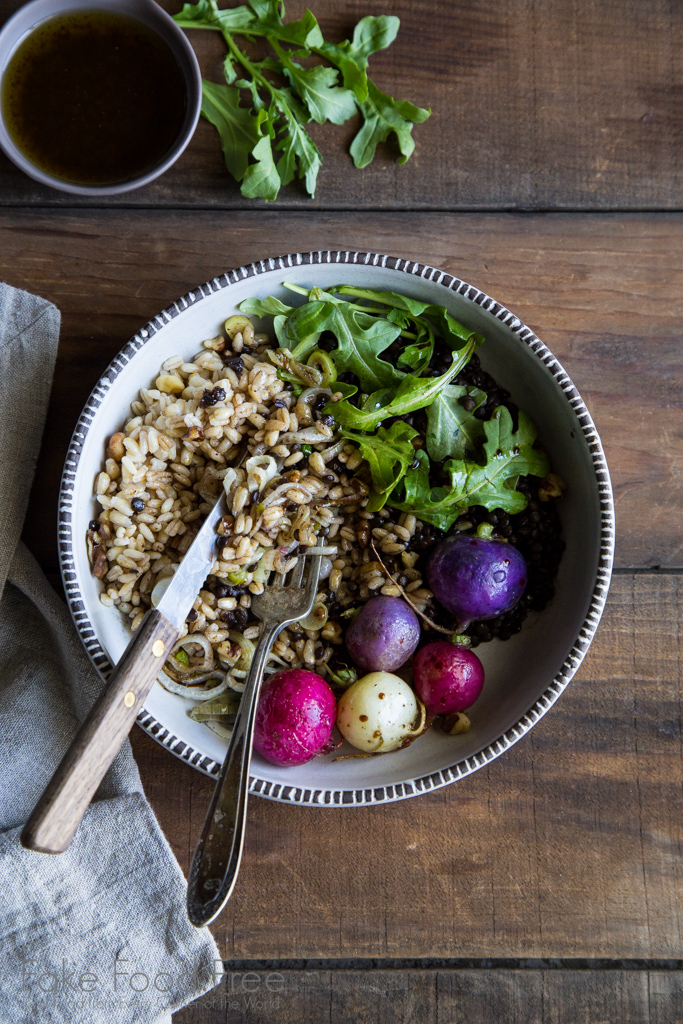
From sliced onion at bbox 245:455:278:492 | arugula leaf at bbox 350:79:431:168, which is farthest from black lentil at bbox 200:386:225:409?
arugula leaf at bbox 350:79:431:168

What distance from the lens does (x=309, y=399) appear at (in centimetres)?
126

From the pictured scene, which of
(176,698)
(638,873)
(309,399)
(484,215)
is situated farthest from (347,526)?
(638,873)

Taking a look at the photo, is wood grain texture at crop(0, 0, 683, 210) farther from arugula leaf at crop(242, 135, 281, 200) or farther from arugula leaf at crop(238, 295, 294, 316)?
arugula leaf at crop(238, 295, 294, 316)

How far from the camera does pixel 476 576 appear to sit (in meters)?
1.19

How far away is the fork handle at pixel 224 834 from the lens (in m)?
1.07

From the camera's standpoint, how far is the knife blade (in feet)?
3.53

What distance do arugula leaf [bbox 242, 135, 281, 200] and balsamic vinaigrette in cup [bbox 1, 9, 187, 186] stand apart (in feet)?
0.48

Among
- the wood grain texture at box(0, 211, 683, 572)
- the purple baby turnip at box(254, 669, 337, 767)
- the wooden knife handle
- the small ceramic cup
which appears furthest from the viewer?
the wood grain texture at box(0, 211, 683, 572)

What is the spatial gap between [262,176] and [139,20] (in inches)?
13.3

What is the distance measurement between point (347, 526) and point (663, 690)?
65 centimetres

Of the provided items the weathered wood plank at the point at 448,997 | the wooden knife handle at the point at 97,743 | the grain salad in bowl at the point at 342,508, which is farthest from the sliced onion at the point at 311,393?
the weathered wood plank at the point at 448,997

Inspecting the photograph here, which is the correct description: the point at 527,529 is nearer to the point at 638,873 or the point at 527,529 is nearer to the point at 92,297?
the point at 638,873

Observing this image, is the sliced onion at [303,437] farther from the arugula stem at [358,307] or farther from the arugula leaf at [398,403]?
the arugula stem at [358,307]

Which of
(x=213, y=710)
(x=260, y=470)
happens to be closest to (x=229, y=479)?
(x=260, y=470)
